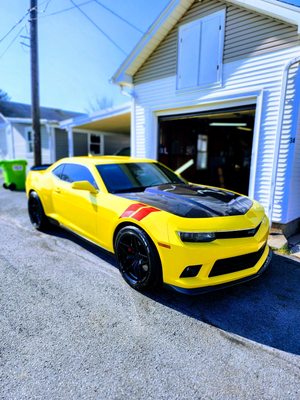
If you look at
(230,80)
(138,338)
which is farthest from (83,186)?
(230,80)

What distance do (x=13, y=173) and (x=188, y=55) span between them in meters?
7.79

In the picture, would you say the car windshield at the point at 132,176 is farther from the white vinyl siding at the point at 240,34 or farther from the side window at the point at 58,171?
the white vinyl siding at the point at 240,34

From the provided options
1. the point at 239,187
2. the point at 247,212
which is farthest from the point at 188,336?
the point at 239,187

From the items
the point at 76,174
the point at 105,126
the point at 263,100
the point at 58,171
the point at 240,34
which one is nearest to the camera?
the point at 76,174

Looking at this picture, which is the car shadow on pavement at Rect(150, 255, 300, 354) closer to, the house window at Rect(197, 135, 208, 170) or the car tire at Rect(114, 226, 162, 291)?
the car tire at Rect(114, 226, 162, 291)

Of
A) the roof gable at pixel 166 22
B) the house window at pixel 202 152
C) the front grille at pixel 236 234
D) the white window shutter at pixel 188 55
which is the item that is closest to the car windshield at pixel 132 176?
the front grille at pixel 236 234

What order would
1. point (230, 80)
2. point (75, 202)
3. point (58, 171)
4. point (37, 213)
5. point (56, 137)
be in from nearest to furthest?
point (75, 202) → point (58, 171) → point (37, 213) → point (230, 80) → point (56, 137)

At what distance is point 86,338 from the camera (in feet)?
7.32

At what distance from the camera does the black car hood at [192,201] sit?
9.15 feet

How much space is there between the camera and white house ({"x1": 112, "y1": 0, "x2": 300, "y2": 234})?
15.6ft

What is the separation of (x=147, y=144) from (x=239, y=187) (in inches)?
171

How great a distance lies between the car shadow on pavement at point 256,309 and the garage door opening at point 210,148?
16.9 feet

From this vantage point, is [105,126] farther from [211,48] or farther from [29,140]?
[211,48]

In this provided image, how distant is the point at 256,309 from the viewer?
271 cm
